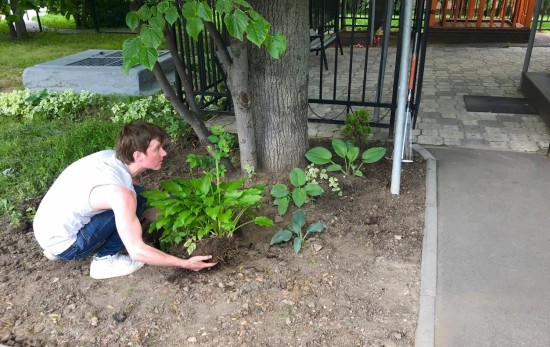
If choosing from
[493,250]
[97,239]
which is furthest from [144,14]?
[493,250]

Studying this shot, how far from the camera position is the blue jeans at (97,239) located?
2627 mm

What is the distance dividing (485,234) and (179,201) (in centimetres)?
200

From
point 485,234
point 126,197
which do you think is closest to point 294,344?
point 126,197

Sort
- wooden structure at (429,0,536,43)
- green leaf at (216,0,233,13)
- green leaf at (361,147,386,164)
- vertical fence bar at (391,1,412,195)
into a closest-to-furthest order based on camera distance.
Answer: green leaf at (216,0,233,13), vertical fence bar at (391,1,412,195), green leaf at (361,147,386,164), wooden structure at (429,0,536,43)

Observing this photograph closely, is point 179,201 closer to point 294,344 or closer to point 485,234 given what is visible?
point 294,344

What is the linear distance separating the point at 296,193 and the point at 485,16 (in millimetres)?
10913

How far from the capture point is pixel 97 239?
268 centimetres

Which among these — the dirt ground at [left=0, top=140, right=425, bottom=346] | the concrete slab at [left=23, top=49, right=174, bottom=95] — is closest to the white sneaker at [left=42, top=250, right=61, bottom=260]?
the dirt ground at [left=0, top=140, right=425, bottom=346]

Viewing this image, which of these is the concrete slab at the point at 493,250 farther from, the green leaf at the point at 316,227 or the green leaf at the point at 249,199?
the green leaf at the point at 249,199

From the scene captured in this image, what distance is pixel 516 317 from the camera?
7.95 feet

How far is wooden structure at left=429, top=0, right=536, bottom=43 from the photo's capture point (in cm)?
1061

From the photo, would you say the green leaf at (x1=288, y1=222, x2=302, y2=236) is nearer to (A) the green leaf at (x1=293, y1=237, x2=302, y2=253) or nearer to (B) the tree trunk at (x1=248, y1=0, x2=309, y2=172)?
(A) the green leaf at (x1=293, y1=237, x2=302, y2=253)

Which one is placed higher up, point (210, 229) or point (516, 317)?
point (210, 229)

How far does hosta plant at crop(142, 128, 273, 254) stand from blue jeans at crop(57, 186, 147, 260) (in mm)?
226
